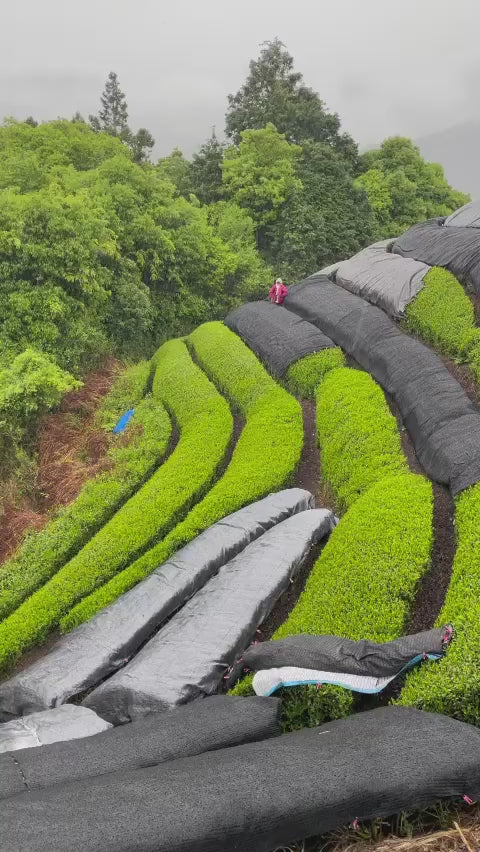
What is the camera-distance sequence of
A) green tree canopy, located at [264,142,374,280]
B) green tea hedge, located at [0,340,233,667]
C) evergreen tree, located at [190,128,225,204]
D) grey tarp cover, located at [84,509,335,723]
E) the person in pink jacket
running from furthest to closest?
1. evergreen tree, located at [190,128,225,204]
2. green tree canopy, located at [264,142,374,280]
3. the person in pink jacket
4. green tea hedge, located at [0,340,233,667]
5. grey tarp cover, located at [84,509,335,723]

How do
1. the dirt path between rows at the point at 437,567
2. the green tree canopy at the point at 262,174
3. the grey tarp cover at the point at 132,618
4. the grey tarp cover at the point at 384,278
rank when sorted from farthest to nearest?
the green tree canopy at the point at 262,174, the grey tarp cover at the point at 384,278, the grey tarp cover at the point at 132,618, the dirt path between rows at the point at 437,567

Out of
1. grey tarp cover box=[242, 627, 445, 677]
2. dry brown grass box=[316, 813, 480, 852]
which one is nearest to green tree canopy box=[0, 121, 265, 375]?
grey tarp cover box=[242, 627, 445, 677]

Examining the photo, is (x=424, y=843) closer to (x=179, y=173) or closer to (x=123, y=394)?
(x=123, y=394)

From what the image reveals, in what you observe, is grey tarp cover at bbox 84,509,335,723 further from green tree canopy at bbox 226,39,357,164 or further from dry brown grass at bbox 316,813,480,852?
green tree canopy at bbox 226,39,357,164

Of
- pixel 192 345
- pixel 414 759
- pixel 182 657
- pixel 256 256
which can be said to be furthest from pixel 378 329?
pixel 256 256

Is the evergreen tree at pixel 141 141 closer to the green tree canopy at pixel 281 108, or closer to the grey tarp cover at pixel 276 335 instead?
the green tree canopy at pixel 281 108

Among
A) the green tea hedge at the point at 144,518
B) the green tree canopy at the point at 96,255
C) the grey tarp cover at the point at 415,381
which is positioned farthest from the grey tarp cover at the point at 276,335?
the green tree canopy at the point at 96,255

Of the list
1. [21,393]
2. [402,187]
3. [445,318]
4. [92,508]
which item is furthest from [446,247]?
[402,187]
